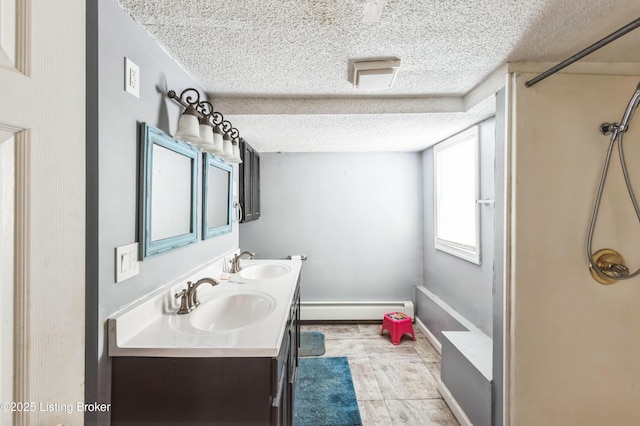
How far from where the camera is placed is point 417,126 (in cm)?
226

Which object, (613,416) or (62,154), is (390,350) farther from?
(62,154)

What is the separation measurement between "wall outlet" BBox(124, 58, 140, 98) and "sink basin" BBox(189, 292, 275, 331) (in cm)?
99

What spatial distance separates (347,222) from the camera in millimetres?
3363

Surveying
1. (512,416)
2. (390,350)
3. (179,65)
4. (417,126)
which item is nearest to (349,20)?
(179,65)

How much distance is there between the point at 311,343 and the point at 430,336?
3.91 ft

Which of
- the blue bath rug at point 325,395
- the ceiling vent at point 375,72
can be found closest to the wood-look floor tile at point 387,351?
the blue bath rug at point 325,395

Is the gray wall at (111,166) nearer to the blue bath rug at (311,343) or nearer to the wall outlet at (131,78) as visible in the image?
the wall outlet at (131,78)

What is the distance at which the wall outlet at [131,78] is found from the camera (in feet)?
3.56

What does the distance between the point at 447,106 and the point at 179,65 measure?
64.7 inches

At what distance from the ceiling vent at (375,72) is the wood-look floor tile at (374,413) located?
2.06 metres

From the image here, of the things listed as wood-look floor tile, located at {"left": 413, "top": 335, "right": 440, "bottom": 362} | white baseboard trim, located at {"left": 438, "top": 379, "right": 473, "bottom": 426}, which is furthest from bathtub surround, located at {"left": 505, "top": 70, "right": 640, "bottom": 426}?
wood-look floor tile, located at {"left": 413, "top": 335, "right": 440, "bottom": 362}

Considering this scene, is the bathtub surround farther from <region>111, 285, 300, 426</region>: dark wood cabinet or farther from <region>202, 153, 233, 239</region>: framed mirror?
<region>202, 153, 233, 239</region>: framed mirror

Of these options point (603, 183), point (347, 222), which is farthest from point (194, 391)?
point (347, 222)

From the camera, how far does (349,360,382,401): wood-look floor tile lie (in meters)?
2.07
